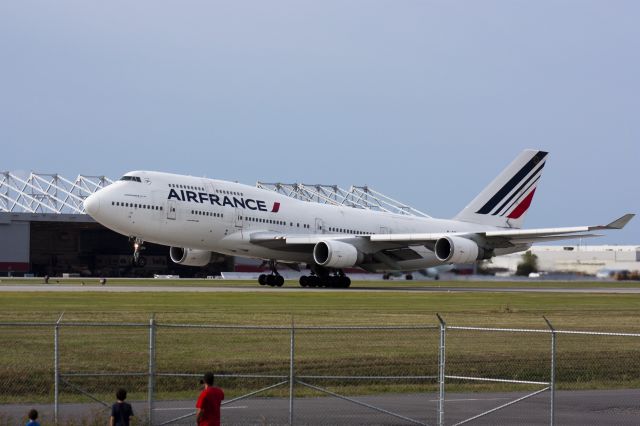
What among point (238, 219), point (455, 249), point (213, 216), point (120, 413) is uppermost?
point (213, 216)

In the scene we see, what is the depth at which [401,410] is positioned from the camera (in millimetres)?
19641

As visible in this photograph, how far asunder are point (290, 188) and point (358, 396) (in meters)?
121

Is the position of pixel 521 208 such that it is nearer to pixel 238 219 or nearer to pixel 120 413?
pixel 238 219

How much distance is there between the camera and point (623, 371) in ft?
85.6

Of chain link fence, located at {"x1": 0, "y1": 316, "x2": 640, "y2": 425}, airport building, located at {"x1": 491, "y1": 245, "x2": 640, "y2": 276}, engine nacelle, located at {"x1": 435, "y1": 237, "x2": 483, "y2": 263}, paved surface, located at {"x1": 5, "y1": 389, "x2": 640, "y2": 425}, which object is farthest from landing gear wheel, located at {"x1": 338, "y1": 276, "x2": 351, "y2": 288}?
paved surface, located at {"x1": 5, "y1": 389, "x2": 640, "y2": 425}

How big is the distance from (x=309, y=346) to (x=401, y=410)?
802 cm

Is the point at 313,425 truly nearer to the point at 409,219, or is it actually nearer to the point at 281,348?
the point at 281,348

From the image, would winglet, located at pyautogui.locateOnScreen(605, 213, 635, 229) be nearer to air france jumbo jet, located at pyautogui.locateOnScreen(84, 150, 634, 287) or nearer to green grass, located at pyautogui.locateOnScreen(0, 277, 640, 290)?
air france jumbo jet, located at pyautogui.locateOnScreen(84, 150, 634, 287)

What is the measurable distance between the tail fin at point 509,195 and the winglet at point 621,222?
53.9ft

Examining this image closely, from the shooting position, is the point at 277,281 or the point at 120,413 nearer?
the point at 120,413

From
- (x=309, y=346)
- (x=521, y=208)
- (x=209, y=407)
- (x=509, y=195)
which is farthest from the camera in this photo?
(x=521, y=208)

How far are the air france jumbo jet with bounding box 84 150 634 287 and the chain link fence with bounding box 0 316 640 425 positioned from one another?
27.7 metres

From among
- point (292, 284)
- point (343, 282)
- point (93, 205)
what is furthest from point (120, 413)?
point (292, 284)

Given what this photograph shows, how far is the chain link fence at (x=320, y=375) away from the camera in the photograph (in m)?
18.6
